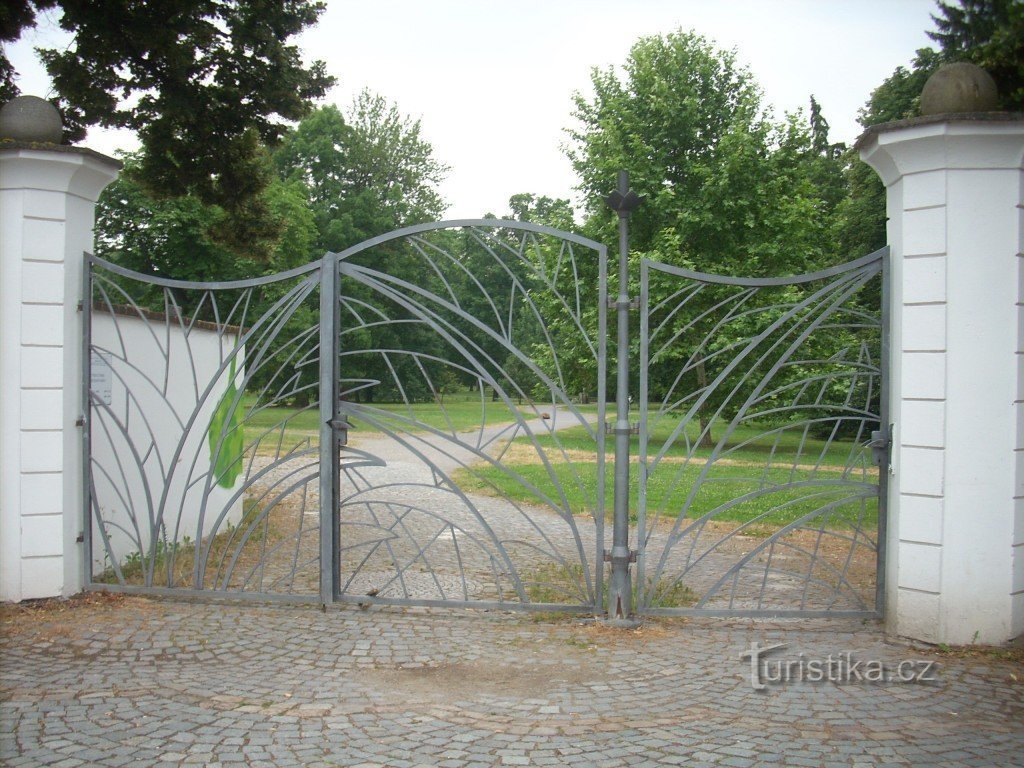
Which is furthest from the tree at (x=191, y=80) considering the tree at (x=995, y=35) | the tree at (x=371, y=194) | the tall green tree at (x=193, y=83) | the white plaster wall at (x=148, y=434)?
the tree at (x=371, y=194)

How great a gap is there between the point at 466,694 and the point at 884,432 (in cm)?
288

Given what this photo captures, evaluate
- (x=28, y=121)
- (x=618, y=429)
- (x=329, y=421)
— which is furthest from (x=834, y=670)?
(x=28, y=121)

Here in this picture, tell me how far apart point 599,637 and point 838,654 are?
1294mm

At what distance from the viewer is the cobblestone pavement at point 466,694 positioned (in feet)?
11.5

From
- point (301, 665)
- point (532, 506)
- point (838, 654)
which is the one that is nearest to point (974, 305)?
point (838, 654)

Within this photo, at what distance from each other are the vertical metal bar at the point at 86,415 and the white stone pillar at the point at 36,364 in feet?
0.43

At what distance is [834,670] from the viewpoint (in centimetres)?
Answer: 448

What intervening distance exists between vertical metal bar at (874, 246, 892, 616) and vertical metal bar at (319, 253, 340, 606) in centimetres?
331

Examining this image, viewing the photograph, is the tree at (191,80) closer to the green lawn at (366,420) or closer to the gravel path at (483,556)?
the green lawn at (366,420)

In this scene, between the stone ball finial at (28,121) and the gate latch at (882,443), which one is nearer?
the gate latch at (882,443)

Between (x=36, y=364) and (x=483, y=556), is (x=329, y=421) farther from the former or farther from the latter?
(x=483, y=556)

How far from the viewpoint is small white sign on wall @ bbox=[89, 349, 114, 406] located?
6.08 m

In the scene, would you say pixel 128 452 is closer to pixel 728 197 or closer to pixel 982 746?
pixel 982 746

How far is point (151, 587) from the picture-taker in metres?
5.76
